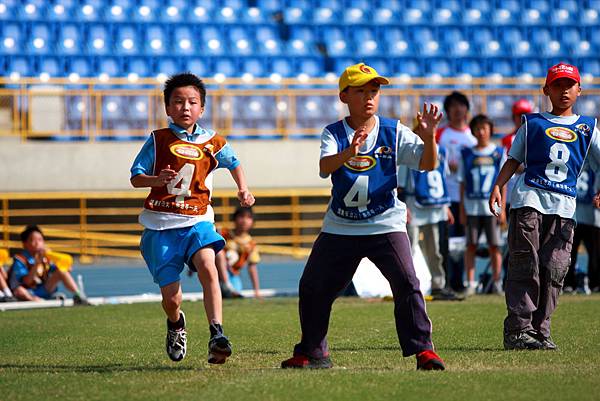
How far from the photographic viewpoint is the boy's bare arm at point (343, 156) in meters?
5.54

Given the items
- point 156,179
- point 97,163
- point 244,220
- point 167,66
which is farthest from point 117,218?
point 156,179

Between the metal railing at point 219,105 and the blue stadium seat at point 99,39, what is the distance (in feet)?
4.08

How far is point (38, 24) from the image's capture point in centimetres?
2138

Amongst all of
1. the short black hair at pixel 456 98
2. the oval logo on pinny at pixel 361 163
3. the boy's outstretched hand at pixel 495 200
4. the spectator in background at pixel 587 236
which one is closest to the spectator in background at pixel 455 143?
the short black hair at pixel 456 98

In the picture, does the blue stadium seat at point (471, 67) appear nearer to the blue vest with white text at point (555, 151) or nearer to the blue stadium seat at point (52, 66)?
the blue stadium seat at point (52, 66)

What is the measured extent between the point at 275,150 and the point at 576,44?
7.58 meters

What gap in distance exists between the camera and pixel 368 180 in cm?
589

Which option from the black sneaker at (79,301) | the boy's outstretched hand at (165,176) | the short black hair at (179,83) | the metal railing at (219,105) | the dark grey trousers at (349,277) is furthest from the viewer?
the metal railing at (219,105)

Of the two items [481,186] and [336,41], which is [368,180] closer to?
[481,186]

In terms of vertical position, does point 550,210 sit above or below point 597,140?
below

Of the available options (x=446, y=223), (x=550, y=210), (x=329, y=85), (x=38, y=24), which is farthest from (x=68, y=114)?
(x=550, y=210)

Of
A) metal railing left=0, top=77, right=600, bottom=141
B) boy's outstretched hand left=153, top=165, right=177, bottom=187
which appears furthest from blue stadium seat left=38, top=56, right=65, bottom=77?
boy's outstretched hand left=153, top=165, right=177, bottom=187

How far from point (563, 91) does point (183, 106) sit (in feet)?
8.21

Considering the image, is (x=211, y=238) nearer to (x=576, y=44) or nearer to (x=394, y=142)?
(x=394, y=142)
